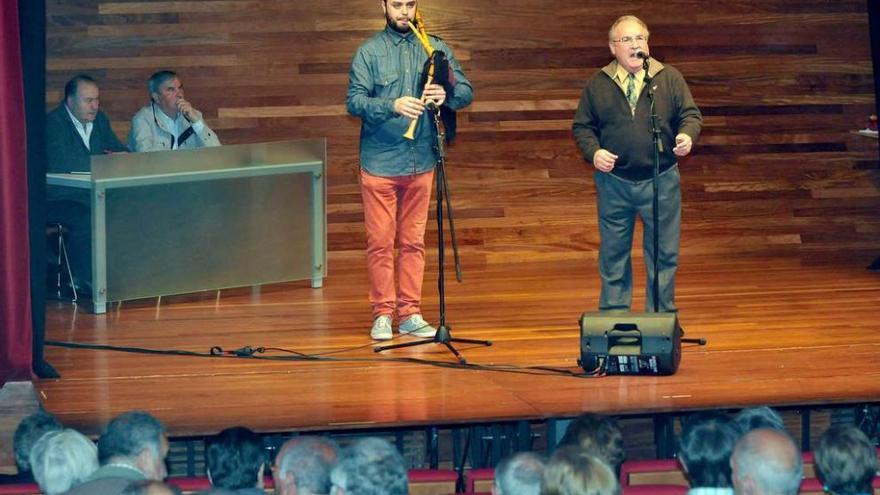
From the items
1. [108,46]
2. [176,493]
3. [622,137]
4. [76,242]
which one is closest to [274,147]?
[76,242]

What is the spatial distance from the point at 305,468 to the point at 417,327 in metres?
2.68

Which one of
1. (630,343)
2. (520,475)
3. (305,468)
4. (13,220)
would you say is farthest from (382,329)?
(520,475)

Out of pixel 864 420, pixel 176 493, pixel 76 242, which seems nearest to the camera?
pixel 176 493

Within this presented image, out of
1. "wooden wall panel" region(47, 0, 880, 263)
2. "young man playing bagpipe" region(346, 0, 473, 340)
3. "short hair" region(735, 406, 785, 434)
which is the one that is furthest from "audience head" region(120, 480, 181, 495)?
"wooden wall panel" region(47, 0, 880, 263)

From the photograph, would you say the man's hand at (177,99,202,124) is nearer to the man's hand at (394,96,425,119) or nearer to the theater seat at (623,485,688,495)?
the man's hand at (394,96,425,119)

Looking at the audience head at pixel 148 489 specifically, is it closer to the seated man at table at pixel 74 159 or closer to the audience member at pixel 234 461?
the audience member at pixel 234 461

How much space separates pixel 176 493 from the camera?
340cm

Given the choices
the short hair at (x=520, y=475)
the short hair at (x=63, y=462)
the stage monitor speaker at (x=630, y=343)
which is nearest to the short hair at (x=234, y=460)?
the short hair at (x=63, y=462)

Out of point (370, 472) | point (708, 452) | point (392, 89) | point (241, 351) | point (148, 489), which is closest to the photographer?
point (148, 489)

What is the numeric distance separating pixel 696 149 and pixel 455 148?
140cm

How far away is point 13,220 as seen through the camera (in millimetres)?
5668

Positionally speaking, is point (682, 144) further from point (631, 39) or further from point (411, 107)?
point (411, 107)

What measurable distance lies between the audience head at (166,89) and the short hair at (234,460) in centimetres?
407

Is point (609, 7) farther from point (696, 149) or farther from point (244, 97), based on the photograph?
point (244, 97)
